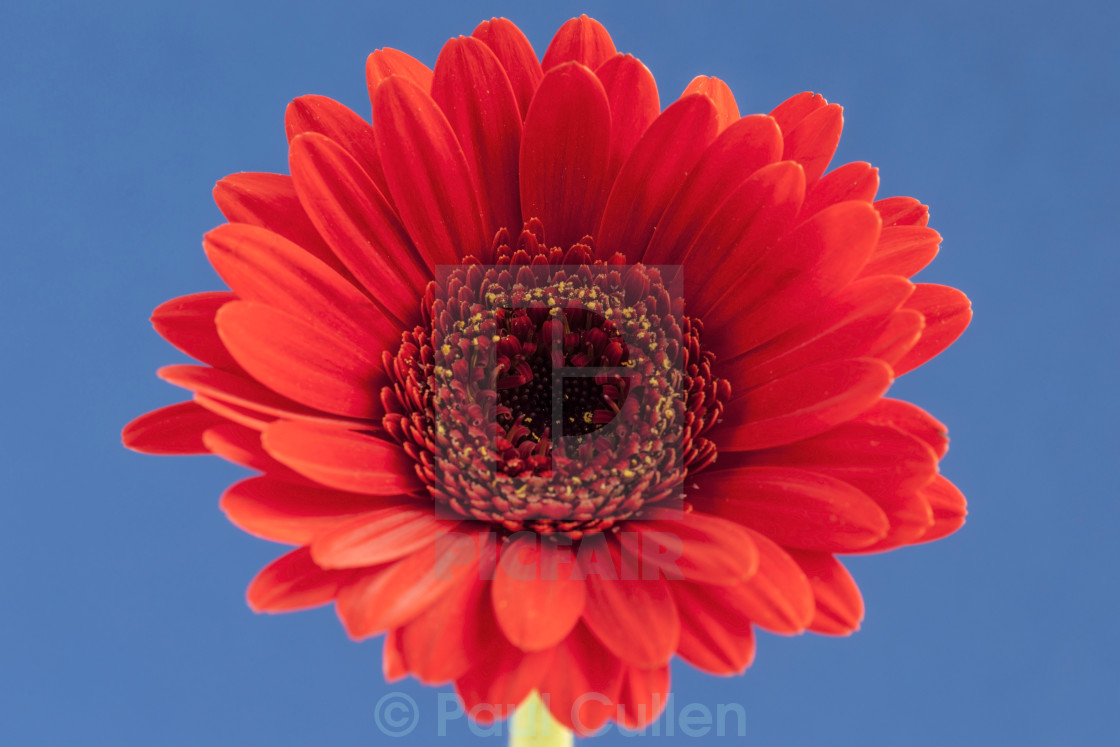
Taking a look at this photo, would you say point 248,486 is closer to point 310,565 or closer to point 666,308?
point 310,565

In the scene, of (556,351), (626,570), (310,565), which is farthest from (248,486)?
(556,351)

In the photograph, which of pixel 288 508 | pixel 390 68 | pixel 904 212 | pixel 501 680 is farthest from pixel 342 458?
pixel 904 212

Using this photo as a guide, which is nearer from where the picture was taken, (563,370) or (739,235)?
(739,235)

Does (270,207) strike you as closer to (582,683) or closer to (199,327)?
(199,327)

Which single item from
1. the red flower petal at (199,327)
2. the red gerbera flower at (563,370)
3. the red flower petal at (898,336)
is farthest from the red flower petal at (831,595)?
the red flower petal at (199,327)

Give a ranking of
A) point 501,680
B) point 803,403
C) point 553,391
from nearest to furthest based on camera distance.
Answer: point 501,680 < point 803,403 < point 553,391

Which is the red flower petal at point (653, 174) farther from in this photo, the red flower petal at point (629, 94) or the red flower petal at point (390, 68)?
the red flower petal at point (390, 68)

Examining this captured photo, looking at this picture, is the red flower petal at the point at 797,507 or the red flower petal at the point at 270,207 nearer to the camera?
the red flower petal at the point at 797,507
